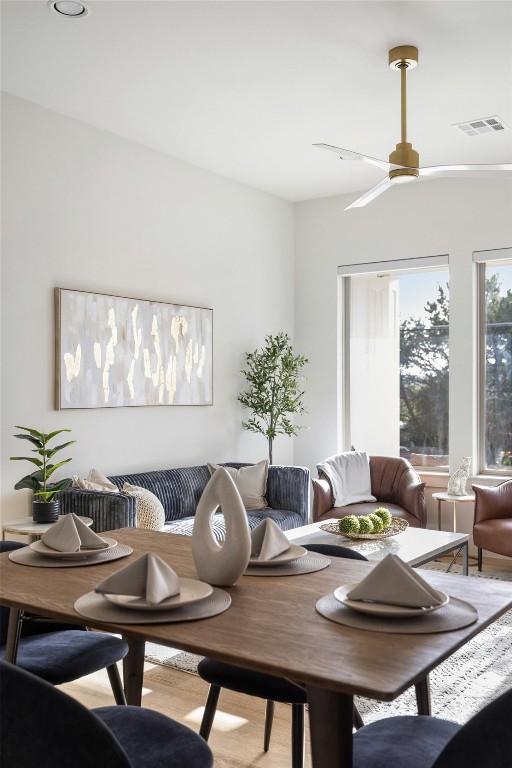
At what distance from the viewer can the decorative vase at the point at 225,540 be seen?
1.69 meters

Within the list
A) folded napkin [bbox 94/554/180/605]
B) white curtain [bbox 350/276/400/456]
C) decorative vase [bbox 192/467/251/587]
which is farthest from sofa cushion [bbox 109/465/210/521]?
folded napkin [bbox 94/554/180/605]

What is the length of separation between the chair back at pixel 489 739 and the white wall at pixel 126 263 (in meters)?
3.40

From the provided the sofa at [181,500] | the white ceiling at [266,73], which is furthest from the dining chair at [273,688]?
the white ceiling at [266,73]

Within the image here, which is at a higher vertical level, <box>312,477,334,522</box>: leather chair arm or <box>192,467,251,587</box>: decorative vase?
<box>192,467,251,587</box>: decorative vase

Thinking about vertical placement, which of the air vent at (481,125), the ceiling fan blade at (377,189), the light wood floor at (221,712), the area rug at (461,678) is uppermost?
the air vent at (481,125)

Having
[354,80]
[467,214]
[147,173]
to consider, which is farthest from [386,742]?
[467,214]

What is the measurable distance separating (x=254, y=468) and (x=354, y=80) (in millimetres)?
2714

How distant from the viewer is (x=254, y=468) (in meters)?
5.44

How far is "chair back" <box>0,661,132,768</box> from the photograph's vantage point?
1.19m

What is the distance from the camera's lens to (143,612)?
150 cm

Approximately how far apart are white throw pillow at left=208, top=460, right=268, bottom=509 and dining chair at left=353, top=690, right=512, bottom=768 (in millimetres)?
3645

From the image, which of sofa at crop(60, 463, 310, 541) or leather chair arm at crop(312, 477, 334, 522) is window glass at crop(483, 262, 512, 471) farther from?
sofa at crop(60, 463, 310, 541)

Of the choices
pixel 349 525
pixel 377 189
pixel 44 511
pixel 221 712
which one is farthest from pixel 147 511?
pixel 377 189

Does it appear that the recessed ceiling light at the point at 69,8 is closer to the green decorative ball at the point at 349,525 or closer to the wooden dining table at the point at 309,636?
the wooden dining table at the point at 309,636
